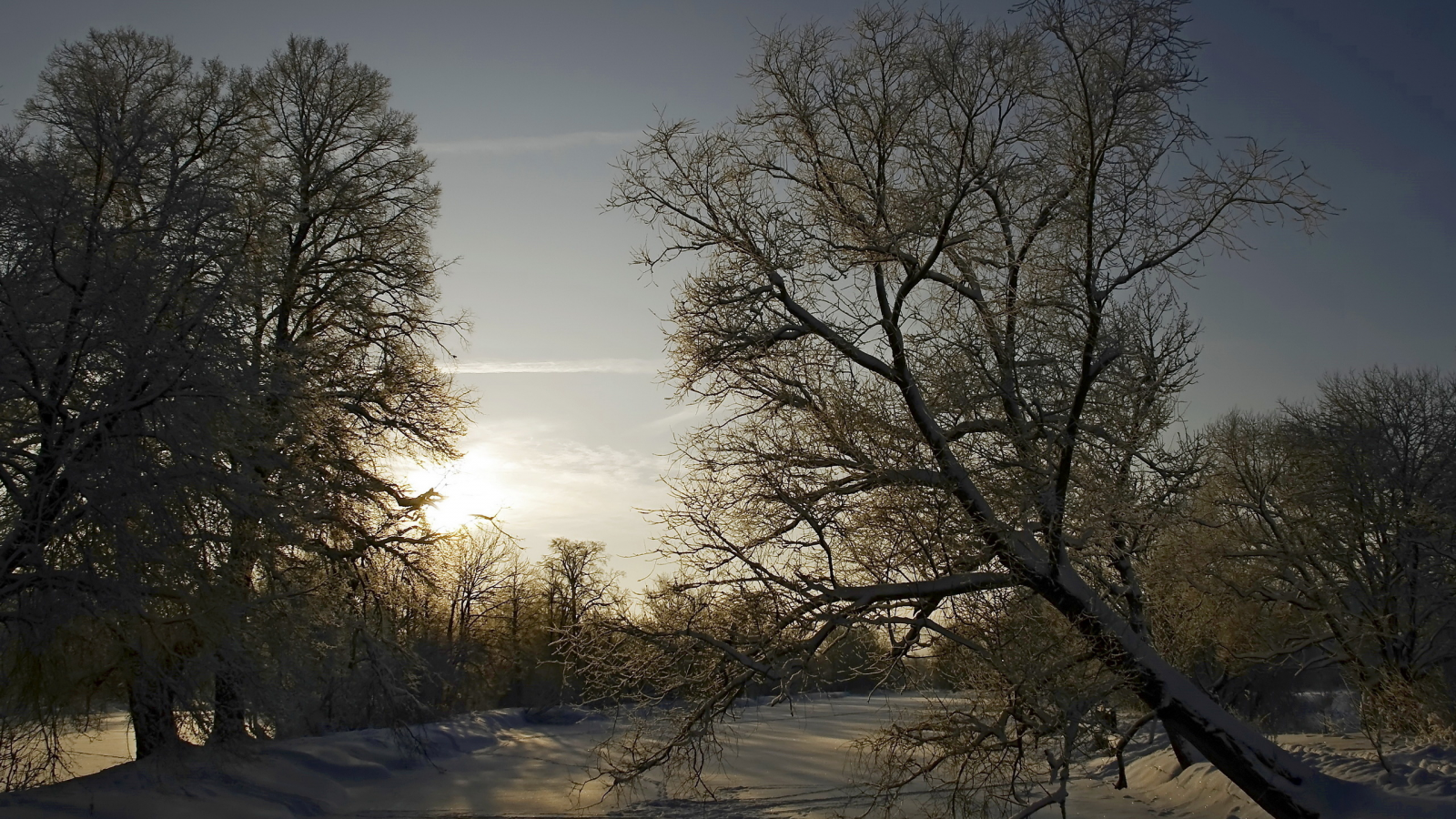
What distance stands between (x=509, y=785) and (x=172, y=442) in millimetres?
9469

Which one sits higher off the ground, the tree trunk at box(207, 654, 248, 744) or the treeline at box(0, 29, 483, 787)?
the treeline at box(0, 29, 483, 787)

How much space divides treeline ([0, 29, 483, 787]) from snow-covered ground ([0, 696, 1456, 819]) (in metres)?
0.58

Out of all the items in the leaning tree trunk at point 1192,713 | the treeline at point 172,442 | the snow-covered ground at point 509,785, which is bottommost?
the snow-covered ground at point 509,785

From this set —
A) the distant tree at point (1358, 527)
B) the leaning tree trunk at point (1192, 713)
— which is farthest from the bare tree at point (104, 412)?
the distant tree at point (1358, 527)

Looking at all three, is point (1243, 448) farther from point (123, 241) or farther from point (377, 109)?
point (123, 241)

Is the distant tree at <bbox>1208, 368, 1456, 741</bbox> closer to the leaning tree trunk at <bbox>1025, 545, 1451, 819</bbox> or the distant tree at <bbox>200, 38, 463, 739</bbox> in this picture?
the leaning tree trunk at <bbox>1025, 545, 1451, 819</bbox>

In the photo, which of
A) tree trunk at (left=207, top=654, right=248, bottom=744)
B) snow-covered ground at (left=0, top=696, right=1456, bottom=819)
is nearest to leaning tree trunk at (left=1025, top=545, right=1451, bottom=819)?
snow-covered ground at (left=0, top=696, right=1456, bottom=819)

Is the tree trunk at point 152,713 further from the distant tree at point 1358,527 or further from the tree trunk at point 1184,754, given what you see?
the distant tree at point 1358,527

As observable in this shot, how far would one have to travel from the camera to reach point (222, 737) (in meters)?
8.38

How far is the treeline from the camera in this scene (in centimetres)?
632

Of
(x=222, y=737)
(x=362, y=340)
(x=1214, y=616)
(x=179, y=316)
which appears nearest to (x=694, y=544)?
(x=179, y=316)

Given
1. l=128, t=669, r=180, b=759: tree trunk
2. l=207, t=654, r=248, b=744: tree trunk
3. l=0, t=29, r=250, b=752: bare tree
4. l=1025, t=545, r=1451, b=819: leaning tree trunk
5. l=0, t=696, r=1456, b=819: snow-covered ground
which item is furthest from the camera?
l=0, t=696, r=1456, b=819: snow-covered ground

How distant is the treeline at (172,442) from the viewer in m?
6.32

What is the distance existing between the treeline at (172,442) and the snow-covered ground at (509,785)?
0.58 m
